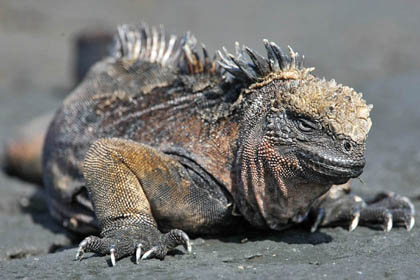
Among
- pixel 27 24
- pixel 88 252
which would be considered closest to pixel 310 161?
pixel 88 252

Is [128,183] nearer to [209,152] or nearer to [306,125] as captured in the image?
[209,152]

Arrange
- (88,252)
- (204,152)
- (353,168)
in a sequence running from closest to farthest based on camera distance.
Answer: (353,168)
(88,252)
(204,152)

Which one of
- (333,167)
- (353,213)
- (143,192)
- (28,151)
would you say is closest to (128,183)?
(143,192)

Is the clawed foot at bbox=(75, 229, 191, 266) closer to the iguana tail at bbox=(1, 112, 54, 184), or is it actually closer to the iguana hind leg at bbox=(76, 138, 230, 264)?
the iguana hind leg at bbox=(76, 138, 230, 264)

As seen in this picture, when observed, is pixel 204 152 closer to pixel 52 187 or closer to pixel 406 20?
pixel 52 187

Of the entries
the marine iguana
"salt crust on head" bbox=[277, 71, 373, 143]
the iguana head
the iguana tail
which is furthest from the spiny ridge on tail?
the iguana tail

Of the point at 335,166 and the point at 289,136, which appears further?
the point at 289,136
